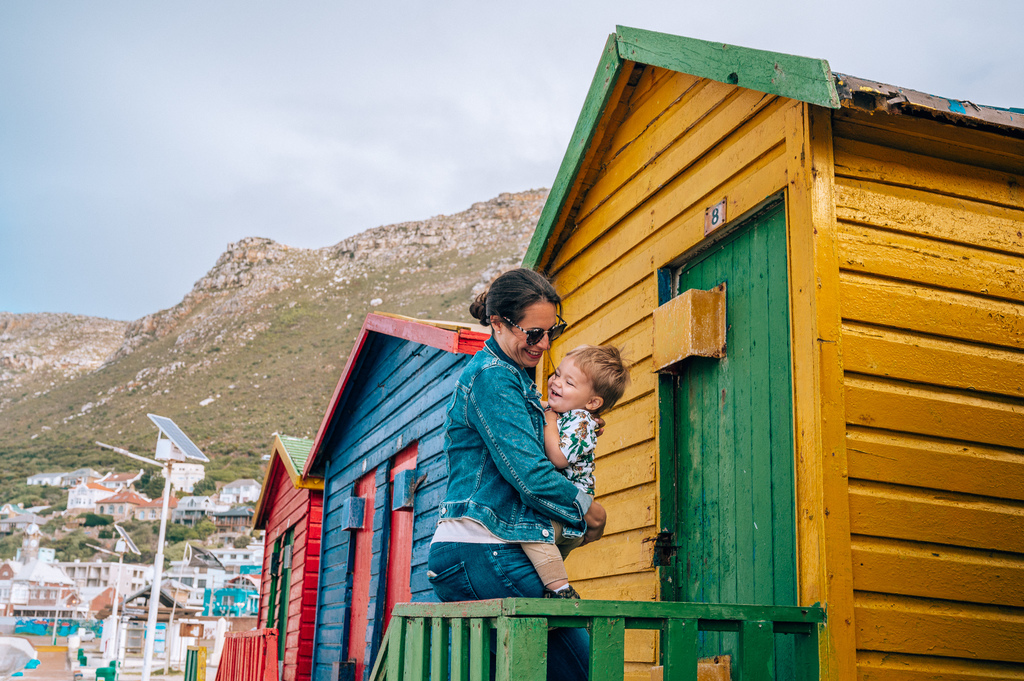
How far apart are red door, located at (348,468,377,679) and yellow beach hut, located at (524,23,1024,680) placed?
5.31 metres

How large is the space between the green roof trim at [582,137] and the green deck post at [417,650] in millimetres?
3079

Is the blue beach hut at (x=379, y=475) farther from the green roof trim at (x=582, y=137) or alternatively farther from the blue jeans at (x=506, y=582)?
the blue jeans at (x=506, y=582)

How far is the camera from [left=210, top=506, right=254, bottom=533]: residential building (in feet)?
348

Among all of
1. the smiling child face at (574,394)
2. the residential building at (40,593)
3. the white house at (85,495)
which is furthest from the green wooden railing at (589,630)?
the white house at (85,495)

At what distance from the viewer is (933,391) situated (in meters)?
3.24

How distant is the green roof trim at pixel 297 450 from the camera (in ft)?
42.5

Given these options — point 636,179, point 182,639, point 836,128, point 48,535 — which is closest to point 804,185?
point 836,128

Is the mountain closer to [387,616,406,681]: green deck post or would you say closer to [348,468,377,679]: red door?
[348,468,377,679]: red door

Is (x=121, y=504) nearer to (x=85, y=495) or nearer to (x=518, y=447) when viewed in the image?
(x=85, y=495)

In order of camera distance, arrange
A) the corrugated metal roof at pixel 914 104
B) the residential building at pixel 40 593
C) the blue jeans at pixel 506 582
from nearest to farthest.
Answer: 1. the blue jeans at pixel 506 582
2. the corrugated metal roof at pixel 914 104
3. the residential building at pixel 40 593

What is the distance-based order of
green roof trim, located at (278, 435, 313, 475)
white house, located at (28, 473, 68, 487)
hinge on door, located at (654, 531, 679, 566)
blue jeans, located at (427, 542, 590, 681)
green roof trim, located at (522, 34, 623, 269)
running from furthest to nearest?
white house, located at (28, 473, 68, 487) < green roof trim, located at (278, 435, 313, 475) < green roof trim, located at (522, 34, 623, 269) < hinge on door, located at (654, 531, 679, 566) < blue jeans, located at (427, 542, 590, 681)

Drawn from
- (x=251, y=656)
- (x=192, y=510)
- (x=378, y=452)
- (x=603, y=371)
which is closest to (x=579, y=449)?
(x=603, y=371)

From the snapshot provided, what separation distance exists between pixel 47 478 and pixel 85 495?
18355mm

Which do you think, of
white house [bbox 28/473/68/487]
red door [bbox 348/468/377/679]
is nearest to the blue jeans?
red door [bbox 348/468/377/679]
